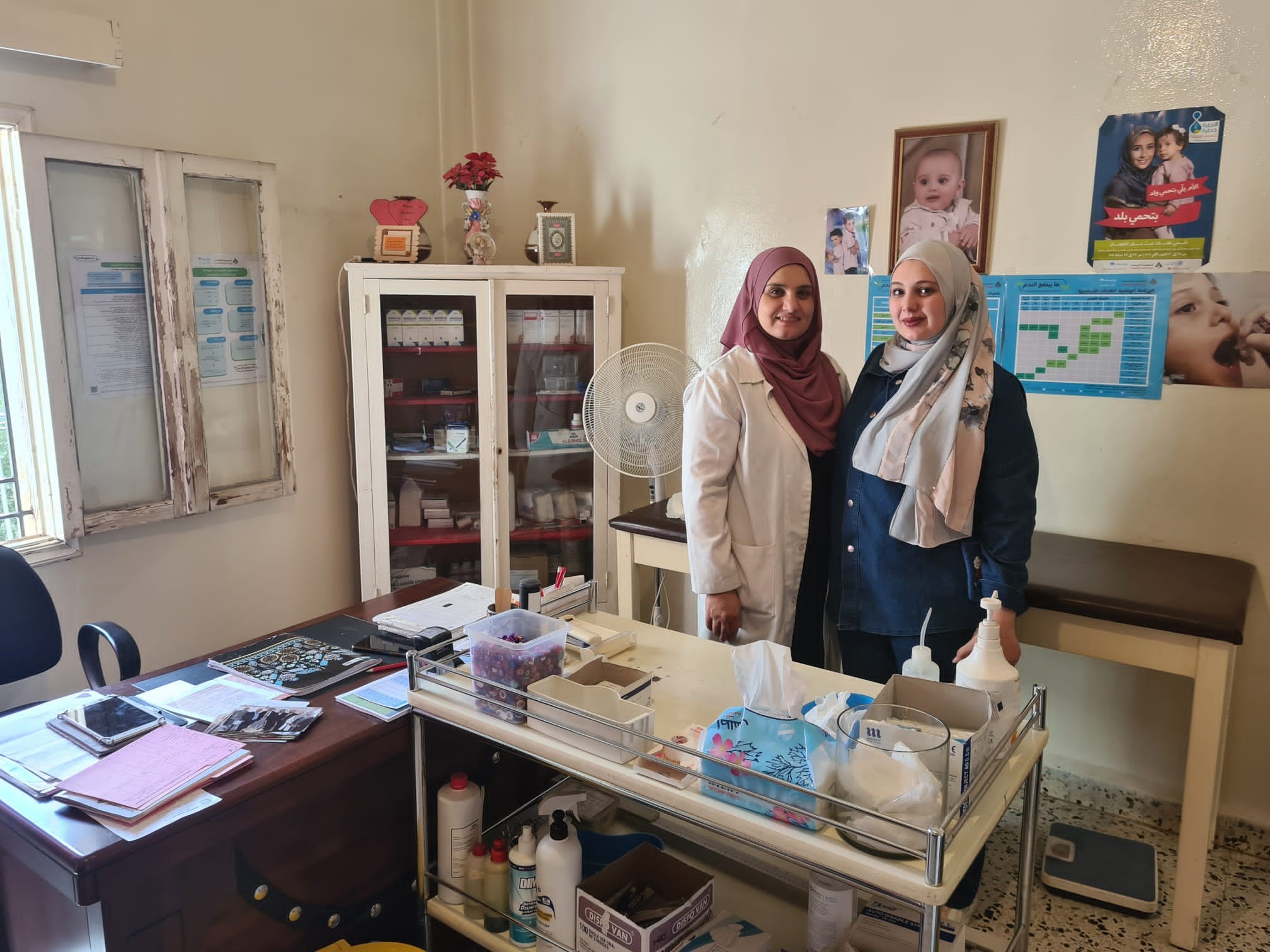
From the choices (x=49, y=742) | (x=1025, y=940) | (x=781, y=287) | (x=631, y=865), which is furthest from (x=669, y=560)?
(x=49, y=742)

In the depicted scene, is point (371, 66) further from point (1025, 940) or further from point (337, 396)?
point (1025, 940)

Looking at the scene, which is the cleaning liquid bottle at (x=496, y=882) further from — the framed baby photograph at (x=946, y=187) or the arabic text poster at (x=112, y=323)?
the framed baby photograph at (x=946, y=187)

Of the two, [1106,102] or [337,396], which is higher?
[1106,102]

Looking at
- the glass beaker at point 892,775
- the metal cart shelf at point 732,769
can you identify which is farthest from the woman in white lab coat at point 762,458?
the glass beaker at point 892,775

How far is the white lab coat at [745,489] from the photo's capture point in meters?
2.18

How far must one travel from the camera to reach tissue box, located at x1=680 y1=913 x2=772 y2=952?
151 centimetres

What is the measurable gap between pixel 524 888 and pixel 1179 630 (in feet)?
4.87

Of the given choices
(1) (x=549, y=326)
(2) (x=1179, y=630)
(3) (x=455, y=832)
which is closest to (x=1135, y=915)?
(2) (x=1179, y=630)

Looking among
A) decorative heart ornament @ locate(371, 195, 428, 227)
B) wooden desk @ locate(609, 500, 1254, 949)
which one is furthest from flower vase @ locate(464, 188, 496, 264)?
wooden desk @ locate(609, 500, 1254, 949)

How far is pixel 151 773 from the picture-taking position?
150 centimetres

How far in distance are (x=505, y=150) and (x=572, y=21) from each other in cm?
56

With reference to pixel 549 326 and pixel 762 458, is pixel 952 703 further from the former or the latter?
pixel 549 326

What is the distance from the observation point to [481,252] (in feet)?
11.3

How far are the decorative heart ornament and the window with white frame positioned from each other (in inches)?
14.3
